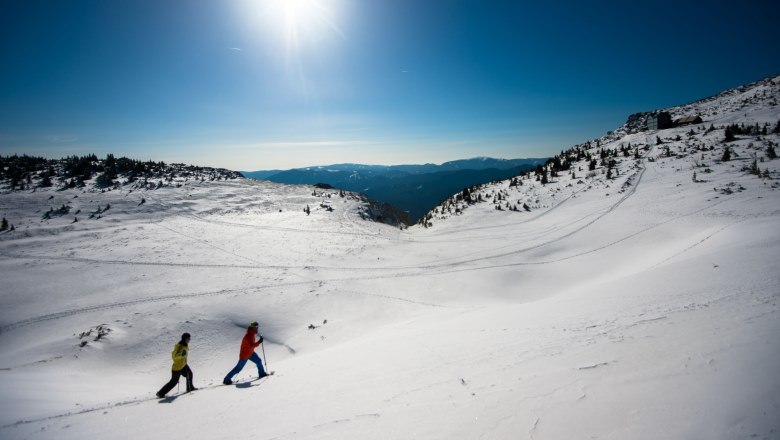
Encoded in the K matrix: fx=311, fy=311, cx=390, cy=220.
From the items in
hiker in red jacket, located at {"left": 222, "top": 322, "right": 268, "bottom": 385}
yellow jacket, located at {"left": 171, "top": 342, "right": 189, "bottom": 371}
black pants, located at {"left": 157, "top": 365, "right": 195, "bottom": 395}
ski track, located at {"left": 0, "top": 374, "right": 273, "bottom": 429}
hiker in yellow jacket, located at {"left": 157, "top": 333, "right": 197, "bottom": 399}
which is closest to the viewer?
ski track, located at {"left": 0, "top": 374, "right": 273, "bottom": 429}

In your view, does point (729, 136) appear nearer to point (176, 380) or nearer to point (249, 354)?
point (249, 354)

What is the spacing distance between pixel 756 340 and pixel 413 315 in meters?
9.40

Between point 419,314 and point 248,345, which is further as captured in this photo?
point 419,314

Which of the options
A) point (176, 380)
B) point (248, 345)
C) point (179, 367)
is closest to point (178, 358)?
point (179, 367)

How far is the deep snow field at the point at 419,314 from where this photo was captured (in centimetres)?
409

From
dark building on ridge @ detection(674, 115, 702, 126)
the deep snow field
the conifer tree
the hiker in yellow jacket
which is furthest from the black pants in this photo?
dark building on ridge @ detection(674, 115, 702, 126)

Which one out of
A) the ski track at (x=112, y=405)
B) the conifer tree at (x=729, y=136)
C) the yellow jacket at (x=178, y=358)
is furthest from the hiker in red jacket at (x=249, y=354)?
the conifer tree at (x=729, y=136)

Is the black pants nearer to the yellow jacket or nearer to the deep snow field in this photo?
the yellow jacket

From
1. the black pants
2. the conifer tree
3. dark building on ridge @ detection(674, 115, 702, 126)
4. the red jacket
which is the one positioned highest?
dark building on ridge @ detection(674, 115, 702, 126)

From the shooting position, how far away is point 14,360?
9273mm

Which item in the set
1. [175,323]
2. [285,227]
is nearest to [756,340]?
[175,323]

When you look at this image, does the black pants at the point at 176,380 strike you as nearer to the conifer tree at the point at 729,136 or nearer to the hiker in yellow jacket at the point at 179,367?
the hiker in yellow jacket at the point at 179,367

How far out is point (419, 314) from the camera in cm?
1235

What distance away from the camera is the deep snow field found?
13.4ft
